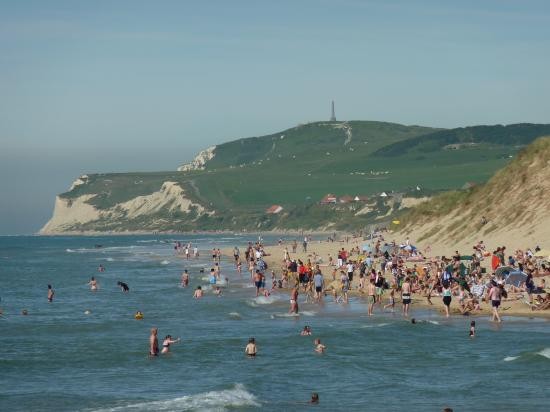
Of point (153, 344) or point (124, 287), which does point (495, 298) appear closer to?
point (153, 344)

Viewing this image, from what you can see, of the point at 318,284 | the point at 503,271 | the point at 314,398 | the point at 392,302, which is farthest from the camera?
the point at 318,284

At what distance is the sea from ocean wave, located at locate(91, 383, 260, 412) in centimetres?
3

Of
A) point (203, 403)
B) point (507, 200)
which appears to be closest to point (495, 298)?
point (203, 403)

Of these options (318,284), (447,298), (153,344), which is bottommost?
(153,344)

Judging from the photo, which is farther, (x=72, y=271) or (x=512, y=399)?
(x=72, y=271)

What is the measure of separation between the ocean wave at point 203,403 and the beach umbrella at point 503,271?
19.3 meters

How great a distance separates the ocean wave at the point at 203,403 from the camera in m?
24.7

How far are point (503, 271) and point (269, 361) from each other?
15.5 m

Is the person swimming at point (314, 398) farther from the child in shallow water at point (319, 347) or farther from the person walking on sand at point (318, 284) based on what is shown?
the person walking on sand at point (318, 284)

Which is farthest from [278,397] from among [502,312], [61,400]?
[502,312]

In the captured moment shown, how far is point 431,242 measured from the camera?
73500 millimetres

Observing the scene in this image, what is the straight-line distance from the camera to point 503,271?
43.5 m

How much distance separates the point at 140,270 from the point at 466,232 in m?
26.7

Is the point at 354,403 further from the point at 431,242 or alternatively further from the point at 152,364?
the point at 431,242
